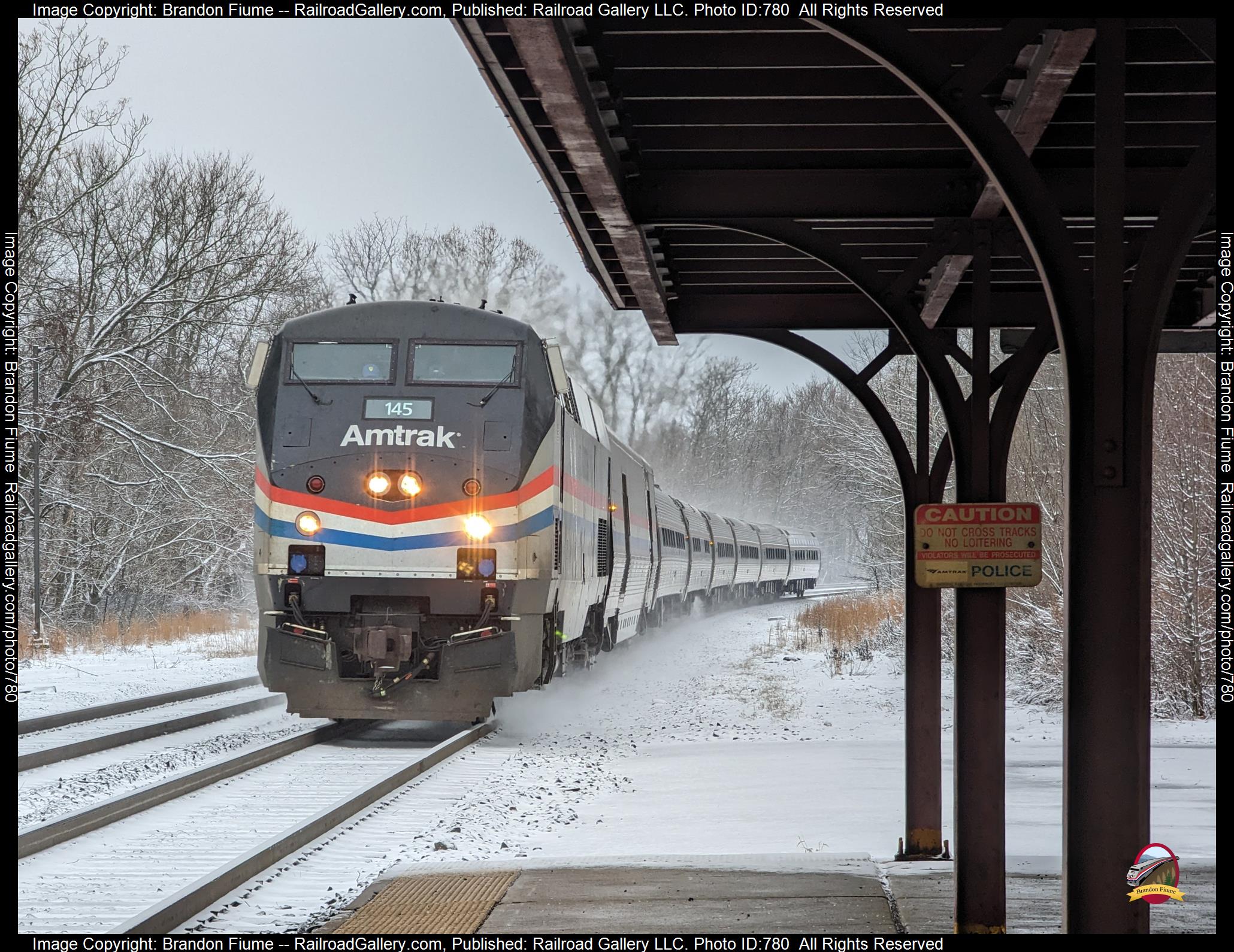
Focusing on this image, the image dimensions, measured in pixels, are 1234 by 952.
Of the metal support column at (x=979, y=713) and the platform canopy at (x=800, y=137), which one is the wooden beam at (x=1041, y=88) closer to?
the platform canopy at (x=800, y=137)

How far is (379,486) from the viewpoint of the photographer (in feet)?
32.2

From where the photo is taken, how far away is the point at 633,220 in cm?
600

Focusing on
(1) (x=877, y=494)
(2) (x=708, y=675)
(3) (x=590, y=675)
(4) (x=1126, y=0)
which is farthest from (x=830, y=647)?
(4) (x=1126, y=0)

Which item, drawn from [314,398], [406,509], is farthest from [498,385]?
[314,398]

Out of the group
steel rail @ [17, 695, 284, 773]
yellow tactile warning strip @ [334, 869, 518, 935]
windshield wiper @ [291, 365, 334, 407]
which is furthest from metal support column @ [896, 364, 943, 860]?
steel rail @ [17, 695, 284, 773]

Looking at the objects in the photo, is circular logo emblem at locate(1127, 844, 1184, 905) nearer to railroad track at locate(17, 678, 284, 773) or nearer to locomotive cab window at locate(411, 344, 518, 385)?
locomotive cab window at locate(411, 344, 518, 385)

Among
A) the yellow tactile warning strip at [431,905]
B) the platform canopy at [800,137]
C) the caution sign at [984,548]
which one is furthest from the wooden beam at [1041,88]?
the yellow tactile warning strip at [431,905]

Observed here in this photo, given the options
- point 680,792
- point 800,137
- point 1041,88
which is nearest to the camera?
point 1041,88

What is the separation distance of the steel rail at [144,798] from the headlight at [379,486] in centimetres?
227

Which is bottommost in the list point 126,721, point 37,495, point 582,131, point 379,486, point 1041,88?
point 126,721

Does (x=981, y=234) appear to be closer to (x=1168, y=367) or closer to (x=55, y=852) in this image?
(x=55, y=852)

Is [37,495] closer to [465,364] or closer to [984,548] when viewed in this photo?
[465,364]

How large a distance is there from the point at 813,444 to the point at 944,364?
72609mm

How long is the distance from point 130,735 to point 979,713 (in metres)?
8.42
